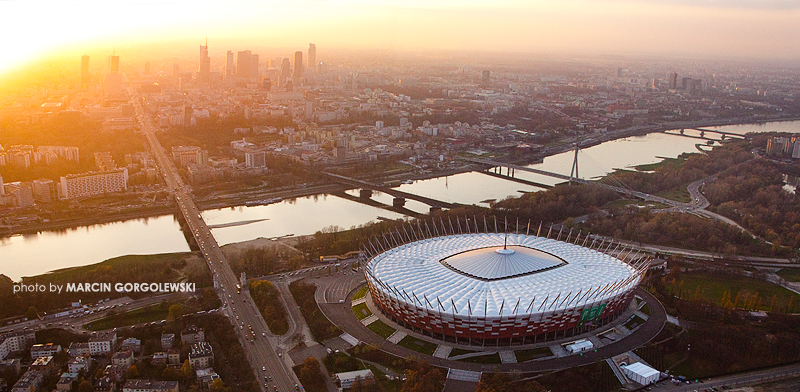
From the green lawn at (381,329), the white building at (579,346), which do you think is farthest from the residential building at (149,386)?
the white building at (579,346)

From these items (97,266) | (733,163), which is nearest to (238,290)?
(97,266)

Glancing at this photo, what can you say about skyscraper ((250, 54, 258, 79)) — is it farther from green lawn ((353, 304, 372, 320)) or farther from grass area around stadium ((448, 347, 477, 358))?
grass area around stadium ((448, 347, 477, 358))

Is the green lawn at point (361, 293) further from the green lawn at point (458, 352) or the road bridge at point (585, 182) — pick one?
the road bridge at point (585, 182)

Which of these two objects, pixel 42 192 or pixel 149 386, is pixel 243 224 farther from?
pixel 149 386

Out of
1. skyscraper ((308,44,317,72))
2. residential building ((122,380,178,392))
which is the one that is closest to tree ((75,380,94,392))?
residential building ((122,380,178,392))

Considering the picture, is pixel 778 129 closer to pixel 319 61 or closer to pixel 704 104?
pixel 704 104
